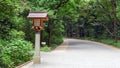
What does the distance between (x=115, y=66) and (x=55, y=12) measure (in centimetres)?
1793

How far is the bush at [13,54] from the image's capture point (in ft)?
42.8

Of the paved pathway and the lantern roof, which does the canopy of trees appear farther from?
the paved pathway

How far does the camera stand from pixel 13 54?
15633 millimetres

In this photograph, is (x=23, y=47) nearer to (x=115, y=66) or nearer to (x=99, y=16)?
(x=115, y=66)

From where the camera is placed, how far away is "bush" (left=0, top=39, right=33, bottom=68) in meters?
13.0

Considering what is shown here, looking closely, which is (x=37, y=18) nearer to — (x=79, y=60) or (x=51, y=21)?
(x=79, y=60)

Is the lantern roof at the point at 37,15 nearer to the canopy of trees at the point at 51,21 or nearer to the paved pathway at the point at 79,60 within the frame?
the canopy of trees at the point at 51,21

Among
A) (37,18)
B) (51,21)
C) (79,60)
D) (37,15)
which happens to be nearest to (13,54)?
(37,18)

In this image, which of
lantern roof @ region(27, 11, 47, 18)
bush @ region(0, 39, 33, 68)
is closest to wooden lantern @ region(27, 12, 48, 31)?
lantern roof @ region(27, 11, 47, 18)

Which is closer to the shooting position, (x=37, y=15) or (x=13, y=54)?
(x=13, y=54)

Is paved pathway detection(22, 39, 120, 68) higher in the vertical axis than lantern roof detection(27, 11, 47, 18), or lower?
lower

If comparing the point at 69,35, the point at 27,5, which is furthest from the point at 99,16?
the point at 69,35

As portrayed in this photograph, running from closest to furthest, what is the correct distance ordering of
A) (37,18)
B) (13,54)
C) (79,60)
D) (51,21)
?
(13,54)
(37,18)
(79,60)
(51,21)

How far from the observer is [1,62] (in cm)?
1286
